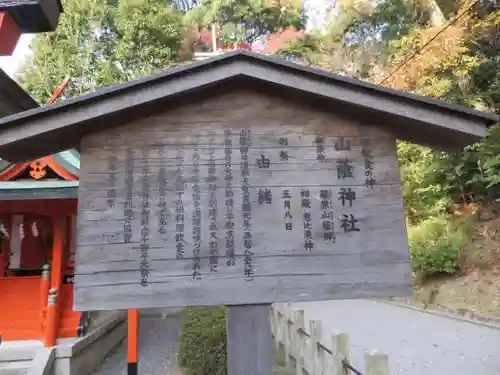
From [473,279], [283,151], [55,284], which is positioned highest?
[283,151]

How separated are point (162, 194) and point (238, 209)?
0.51 metres

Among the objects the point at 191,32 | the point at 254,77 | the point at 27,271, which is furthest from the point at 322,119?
the point at 191,32

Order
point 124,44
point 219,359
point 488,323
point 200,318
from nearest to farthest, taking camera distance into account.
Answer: point 219,359
point 200,318
point 488,323
point 124,44

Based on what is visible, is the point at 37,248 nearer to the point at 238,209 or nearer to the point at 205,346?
the point at 205,346

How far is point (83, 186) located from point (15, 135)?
1.73 ft

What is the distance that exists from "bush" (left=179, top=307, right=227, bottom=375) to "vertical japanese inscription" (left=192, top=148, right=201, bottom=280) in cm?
453

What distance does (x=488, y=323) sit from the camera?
10.6 meters

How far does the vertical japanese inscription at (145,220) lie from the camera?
9.70 ft

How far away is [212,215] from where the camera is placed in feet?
9.95

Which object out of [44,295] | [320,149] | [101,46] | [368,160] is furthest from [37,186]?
[101,46]

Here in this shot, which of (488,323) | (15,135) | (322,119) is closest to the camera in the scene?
(15,135)

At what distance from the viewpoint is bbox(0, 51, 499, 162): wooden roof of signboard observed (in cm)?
296

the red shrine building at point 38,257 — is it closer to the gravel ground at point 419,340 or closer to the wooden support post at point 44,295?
the wooden support post at point 44,295

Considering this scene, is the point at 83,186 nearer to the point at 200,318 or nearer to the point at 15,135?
the point at 15,135
